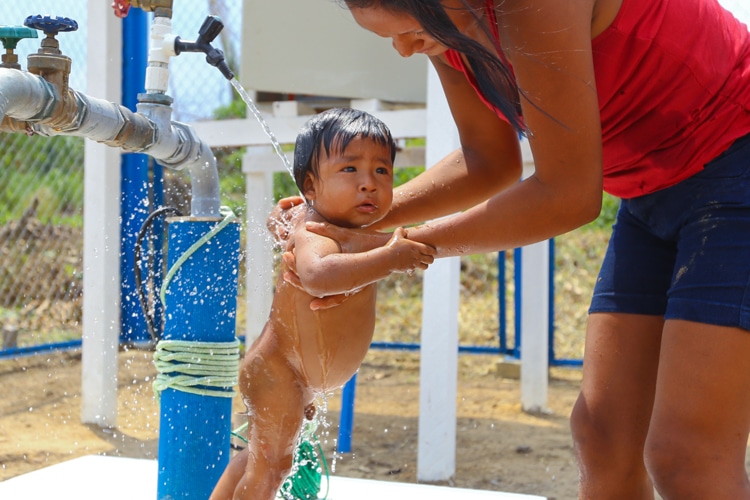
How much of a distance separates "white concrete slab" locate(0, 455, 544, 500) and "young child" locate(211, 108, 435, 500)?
62 cm

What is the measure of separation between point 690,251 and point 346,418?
7.85 feet

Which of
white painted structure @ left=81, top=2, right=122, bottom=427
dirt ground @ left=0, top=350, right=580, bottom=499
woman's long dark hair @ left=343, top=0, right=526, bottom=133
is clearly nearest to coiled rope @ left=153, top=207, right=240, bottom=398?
woman's long dark hair @ left=343, top=0, right=526, bottom=133

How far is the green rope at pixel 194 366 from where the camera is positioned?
1.90 meters

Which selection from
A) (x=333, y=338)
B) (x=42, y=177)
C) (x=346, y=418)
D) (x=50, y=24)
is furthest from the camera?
(x=42, y=177)

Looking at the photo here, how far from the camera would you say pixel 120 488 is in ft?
7.63

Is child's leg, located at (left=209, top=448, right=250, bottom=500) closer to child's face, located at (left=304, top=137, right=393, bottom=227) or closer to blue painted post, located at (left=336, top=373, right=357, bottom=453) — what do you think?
child's face, located at (left=304, top=137, right=393, bottom=227)

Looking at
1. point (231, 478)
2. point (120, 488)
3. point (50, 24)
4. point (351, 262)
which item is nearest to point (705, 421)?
point (351, 262)

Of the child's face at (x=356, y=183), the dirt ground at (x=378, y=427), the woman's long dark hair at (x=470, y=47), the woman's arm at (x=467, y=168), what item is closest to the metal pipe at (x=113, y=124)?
the child's face at (x=356, y=183)

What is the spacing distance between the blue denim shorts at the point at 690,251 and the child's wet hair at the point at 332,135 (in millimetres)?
500

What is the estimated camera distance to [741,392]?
1302mm

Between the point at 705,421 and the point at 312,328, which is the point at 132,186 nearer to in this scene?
the point at 312,328

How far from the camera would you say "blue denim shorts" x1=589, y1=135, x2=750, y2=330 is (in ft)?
4.35

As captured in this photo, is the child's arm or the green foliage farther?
the green foliage

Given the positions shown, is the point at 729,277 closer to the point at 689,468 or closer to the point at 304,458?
the point at 689,468
